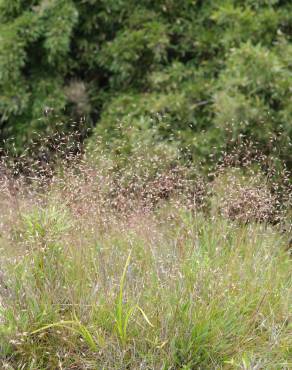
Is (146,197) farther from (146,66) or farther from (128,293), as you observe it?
(146,66)

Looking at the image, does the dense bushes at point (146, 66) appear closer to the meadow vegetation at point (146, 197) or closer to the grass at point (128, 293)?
the meadow vegetation at point (146, 197)

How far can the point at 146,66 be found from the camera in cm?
620

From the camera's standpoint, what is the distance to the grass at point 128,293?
314 centimetres

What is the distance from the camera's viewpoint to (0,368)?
3.16 metres

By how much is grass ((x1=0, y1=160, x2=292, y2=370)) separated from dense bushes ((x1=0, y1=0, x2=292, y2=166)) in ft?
4.35

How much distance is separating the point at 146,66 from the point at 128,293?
331 cm

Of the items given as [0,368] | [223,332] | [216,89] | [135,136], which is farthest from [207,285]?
[216,89]

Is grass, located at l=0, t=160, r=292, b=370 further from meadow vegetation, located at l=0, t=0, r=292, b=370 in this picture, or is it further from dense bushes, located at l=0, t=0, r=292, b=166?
dense bushes, located at l=0, t=0, r=292, b=166

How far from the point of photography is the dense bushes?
5152 millimetres

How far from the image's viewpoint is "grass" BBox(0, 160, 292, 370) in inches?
124

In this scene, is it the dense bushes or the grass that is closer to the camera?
the grass

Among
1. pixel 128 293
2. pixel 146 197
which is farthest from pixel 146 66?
pixel 128 293

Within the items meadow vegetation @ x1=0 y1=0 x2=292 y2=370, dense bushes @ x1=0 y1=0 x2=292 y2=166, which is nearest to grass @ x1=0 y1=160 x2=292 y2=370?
meadow vegetation @ x1=0 y1=0 x2=292 y2=370

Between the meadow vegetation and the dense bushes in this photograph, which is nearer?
the meadow vegetation
